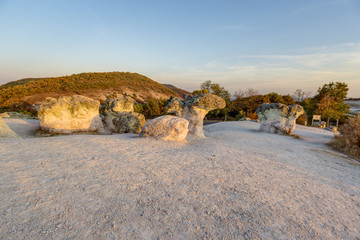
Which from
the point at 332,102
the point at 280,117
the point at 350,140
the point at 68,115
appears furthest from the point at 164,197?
the point at 332,102

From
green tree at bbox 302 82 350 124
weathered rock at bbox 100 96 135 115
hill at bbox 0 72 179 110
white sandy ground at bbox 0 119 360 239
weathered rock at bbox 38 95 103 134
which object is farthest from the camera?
hill at bbox 0 72 179 110

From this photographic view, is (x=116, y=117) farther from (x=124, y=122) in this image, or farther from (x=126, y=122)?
(x=126, y=122)

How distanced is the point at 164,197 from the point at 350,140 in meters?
8.77

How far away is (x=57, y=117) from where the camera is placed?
7.48 m

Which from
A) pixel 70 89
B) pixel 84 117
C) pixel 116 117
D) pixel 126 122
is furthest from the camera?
pixel 70 89

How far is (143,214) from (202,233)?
75cm

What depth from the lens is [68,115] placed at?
7.68 meters

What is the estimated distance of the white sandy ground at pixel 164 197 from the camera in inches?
69.5

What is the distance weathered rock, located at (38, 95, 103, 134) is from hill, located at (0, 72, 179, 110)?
80.1ft

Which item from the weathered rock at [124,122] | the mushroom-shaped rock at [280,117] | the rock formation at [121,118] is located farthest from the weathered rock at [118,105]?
the mushroom-shaped rock at [280,117]

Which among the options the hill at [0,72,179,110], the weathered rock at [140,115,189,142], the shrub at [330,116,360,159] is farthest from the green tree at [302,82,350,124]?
the hill at [0,72,179,110]

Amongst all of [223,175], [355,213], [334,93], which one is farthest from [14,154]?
[334,93]

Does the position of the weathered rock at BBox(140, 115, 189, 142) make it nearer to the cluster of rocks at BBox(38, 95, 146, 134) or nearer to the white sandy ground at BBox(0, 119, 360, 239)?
the white sandy ground at BBox(0, 119, 360, 239)

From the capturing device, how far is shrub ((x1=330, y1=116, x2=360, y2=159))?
6.32m
